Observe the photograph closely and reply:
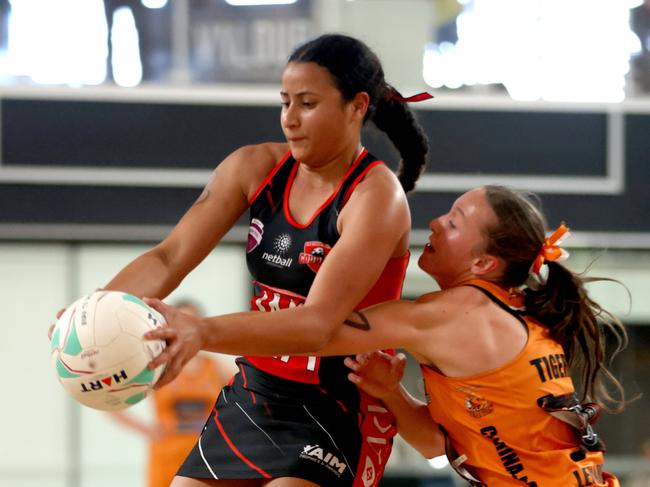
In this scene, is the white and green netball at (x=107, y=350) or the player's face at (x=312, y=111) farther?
the player's face at (x=312, y=111)

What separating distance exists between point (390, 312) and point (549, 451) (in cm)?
51

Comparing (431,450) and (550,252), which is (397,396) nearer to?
(431,450)

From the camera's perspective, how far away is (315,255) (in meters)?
2.59

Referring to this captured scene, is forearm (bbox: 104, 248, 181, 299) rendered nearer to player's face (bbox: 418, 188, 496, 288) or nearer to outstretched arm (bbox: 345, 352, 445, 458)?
outstretched arm (bbox: 345, 352, 445, 458)

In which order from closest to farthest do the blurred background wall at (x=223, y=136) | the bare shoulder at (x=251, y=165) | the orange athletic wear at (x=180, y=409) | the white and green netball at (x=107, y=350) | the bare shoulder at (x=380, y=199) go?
the white and green netball at (x=107, y=350)
the bare shoulder at (x=380, y=199)
the bare shoulder at (x=251, y=165)
the orange athletic wear at (x=180, y=409)
the blurred background wall at (x=223, y=136)

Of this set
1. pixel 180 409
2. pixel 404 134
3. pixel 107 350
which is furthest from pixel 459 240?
pixel 180 409

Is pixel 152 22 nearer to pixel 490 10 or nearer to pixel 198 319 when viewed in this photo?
pixel 490 10

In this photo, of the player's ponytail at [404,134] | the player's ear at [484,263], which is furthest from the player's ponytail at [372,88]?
the player's ear at [484,263]

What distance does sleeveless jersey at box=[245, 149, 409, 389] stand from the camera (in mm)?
2598

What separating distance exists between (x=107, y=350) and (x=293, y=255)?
60cm

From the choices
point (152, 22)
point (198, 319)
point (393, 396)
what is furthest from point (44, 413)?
point (198, 319)

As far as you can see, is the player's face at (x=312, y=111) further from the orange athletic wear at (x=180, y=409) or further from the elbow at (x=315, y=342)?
the orange athletic wear at (x=180, y=409)

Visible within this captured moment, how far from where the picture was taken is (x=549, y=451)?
2717 millimetres

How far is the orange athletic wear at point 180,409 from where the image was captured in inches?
222
